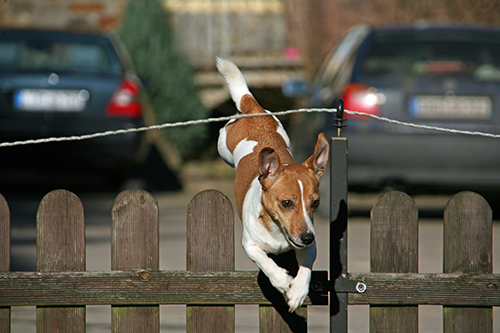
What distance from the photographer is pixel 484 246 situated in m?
2.77

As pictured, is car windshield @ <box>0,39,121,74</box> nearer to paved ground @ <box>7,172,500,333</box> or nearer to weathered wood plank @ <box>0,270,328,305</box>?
paved ground @ <box>7,172,500,333</box>

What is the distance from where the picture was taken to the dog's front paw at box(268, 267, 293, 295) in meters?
2.56

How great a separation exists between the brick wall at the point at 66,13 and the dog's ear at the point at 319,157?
12.2m

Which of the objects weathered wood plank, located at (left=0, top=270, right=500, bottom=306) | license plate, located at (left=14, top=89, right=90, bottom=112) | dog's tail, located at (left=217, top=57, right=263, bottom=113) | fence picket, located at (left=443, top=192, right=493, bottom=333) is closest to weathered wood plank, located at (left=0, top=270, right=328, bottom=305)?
weathered wood plank, located at (left=0, top=270, right=500, bottom=306)

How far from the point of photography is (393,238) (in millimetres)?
2766

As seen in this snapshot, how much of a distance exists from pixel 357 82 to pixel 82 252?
3655 millimetres

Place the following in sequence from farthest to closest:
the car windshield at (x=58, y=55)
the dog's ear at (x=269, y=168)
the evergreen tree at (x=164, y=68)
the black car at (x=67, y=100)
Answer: the evergreen tree at (x=164, y=68) < the car windshield at (x=58, y=55) < the black car at (x=67, y=100) < the dog's ear at (x=269, y=168)

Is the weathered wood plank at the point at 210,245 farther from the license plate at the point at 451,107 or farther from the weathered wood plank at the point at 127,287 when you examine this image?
the license plate at the point at 451,107

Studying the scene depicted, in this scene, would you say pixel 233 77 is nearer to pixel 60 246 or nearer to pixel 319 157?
pixel 319 157

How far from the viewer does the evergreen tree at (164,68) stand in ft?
38.3

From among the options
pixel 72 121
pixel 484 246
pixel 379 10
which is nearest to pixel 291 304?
pixel 484 246

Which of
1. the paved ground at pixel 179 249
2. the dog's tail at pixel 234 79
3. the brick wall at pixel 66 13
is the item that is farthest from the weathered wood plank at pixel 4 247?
the brick wall at pixel 66 13

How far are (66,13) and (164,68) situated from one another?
3775 millimetres

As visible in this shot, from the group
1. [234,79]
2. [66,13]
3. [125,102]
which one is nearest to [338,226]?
[234,79]
